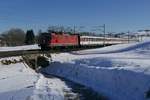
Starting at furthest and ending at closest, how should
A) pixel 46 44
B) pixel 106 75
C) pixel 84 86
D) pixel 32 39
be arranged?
pixel 32 39 → pixel 46 44 → pixel 84 86 → pixel 106 75

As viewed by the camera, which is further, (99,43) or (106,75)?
(99,43)

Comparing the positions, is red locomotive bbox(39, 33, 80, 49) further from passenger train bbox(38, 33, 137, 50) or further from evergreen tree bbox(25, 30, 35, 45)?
evergreen tree bbox(25, 30, 35, 45)

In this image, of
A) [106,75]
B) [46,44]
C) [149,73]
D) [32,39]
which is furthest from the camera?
[32,39]

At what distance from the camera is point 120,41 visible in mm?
104438

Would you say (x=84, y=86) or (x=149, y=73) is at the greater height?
(x=149, y=73)

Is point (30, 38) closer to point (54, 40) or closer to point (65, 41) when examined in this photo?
point (65, 41)

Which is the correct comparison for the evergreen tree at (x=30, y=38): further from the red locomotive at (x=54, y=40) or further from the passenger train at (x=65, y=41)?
the red locomotive at (x=54, y=40)

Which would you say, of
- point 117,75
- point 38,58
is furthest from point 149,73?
point 38,58

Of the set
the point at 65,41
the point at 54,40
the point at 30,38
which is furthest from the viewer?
the point at 30,38

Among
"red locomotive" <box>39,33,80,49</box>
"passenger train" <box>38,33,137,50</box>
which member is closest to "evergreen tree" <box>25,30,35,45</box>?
"passenger train" <box>38,33,137,50</box>

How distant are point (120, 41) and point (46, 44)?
4348 cm

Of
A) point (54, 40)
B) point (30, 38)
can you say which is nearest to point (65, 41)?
point (54, 40)

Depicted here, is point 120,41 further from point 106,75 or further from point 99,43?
point 106,75

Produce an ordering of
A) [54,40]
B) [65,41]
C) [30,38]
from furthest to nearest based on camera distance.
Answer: [30,38], [65,41], [54,40]
